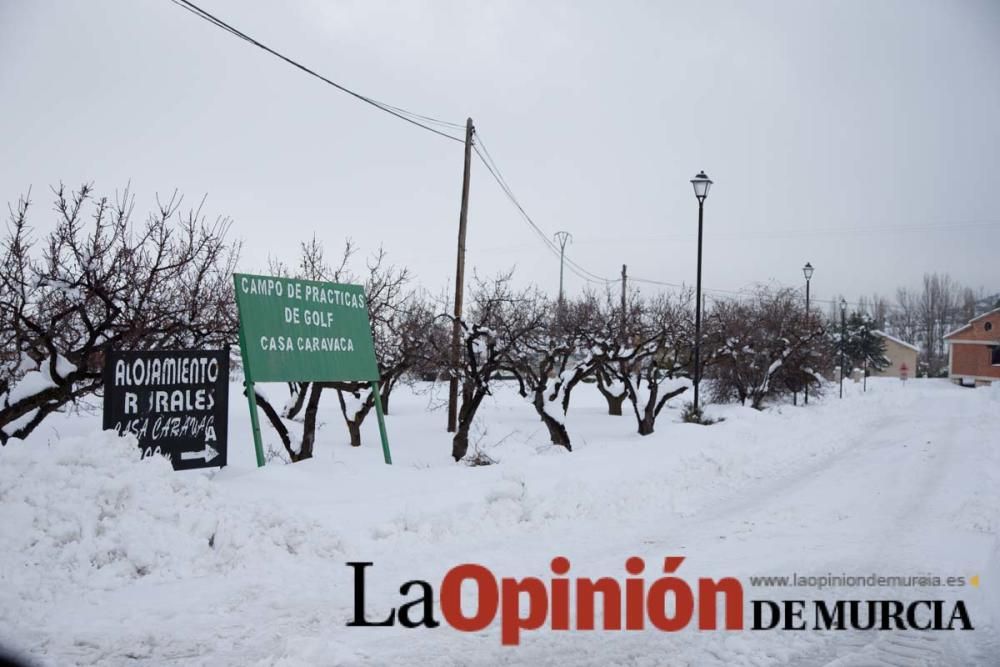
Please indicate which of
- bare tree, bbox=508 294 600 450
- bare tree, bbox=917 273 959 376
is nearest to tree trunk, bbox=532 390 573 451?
bare tree, bbox=508 294 600 450

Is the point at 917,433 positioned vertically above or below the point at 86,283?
below

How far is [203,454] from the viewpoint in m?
9.30

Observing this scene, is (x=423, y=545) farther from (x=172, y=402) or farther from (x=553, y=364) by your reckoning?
(x=553, y=364)

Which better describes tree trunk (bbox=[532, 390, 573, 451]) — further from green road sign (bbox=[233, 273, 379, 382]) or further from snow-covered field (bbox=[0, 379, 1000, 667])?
green road sign (bbox=[233, 273, 379, 382])

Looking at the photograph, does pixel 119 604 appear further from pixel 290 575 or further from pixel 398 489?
pixel 398 489

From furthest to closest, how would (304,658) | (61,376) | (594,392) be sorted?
(594,392) → (61,376) → (304,658)

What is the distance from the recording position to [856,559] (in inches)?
286

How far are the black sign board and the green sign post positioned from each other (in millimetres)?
498

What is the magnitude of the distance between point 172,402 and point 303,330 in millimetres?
2384

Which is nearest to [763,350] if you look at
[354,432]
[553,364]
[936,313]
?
[553,364]

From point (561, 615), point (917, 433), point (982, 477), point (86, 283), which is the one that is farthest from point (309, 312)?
point (917, 433)

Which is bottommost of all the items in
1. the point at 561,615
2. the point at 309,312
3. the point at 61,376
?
the point at 561,615

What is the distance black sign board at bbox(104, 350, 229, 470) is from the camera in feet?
28.2

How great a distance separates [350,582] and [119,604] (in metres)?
1.72
